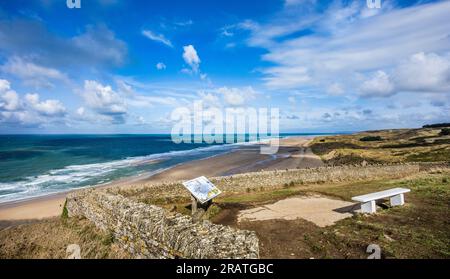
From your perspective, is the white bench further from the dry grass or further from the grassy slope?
the dry grass

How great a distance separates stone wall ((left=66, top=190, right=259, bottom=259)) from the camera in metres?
5.17

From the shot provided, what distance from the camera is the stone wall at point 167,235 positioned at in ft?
17.0

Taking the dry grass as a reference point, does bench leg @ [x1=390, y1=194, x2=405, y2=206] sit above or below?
above

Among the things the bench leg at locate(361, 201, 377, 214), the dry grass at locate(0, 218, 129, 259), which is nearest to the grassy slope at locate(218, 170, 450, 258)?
the bench leg at locate(361, 201, 377, 214)

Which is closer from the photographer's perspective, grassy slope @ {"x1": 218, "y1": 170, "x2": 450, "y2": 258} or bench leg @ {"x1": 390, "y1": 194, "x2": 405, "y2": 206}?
grassy slope @ {"x1": 218, "y1": 170, "x2": 450, "y2": 258}

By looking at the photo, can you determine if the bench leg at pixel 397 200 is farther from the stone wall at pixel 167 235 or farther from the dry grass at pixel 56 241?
the dry grass at pixel 56 241

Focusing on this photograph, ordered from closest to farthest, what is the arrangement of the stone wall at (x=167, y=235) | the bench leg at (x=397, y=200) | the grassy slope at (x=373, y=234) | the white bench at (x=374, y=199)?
the stone wall at (x=167, y=235), the grassy slope at (x=373, y=234), the white bench at (x=374, y=199), the bench leg at (x=397, y=200)

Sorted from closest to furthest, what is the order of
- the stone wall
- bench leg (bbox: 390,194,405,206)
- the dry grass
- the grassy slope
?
the stone wall
the grassy slope
the dry grass
bench leg (bbox: 390,194,405,206)

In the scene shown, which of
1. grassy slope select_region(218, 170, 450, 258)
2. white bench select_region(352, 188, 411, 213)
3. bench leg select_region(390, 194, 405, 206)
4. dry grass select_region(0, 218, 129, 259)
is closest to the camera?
grassy slope select_region(218, 170, 450, 258)

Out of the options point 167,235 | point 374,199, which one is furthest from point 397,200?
point 167,235

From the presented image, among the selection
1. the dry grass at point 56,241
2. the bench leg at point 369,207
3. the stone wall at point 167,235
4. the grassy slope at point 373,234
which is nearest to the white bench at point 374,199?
the bench leg at point 369,207

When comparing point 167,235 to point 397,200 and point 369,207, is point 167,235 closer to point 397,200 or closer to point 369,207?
point 369,207

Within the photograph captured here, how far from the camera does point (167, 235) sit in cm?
601

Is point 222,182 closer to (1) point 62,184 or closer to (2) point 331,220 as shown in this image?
(2) point 331,220
